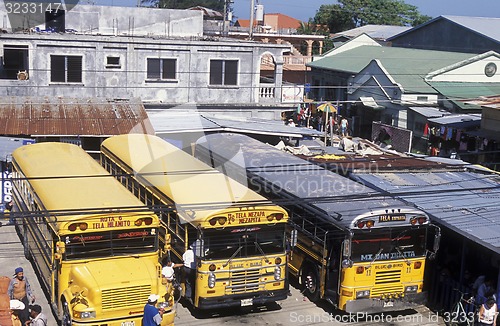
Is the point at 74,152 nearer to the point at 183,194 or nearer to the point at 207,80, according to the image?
the point at 183,194

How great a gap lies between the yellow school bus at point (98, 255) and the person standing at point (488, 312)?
20.9ft

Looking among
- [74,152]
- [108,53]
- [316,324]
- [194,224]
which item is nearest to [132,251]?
[194,224]

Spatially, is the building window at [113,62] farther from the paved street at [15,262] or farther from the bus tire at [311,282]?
the bus tire at [311,282]

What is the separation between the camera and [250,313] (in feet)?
48.6

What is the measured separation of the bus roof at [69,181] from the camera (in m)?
13.2

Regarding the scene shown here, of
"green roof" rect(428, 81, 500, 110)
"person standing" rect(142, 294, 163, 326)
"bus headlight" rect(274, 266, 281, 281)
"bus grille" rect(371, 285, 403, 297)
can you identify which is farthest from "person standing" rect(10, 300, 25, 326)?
"green roof" rect(428, 81, 500, 110)

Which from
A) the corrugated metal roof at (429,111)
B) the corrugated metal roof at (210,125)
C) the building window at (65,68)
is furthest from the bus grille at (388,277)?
the corrugated metal roof at (429,111)

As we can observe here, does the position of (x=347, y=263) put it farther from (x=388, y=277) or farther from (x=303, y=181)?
(x=303, y=181)

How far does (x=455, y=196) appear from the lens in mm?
16391

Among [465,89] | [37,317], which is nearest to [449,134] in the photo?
[465,89]

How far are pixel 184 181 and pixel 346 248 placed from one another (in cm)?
402

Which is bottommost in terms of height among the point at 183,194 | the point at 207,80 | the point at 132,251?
the point at 132,251

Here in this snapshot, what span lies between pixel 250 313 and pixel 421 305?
160 inches

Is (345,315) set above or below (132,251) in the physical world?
below
